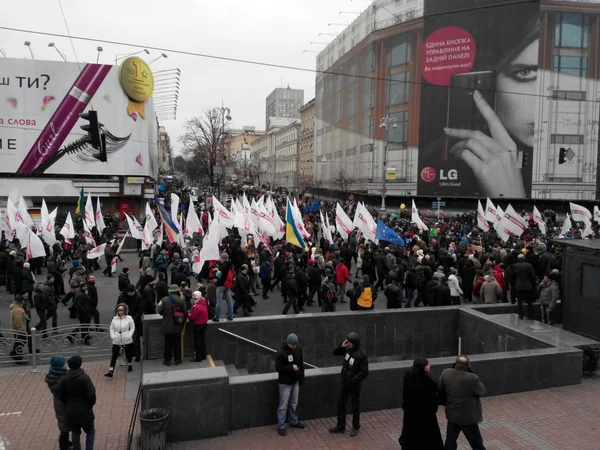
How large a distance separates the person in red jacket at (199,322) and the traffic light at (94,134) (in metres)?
33.8

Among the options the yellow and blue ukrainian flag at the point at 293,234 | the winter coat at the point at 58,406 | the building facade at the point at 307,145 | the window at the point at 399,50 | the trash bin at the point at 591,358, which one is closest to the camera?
the winter coat at the point at 58,406

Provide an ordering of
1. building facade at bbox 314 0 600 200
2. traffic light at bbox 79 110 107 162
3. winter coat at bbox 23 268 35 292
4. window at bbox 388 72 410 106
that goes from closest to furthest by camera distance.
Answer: winter coat at bbox 23 268 35 292 → traffic light at bbox 79 110 107 162 → building facade at bbox 314 0 600 200 → window at bbox 388 72 410 106

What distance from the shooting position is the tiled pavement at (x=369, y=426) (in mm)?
7020

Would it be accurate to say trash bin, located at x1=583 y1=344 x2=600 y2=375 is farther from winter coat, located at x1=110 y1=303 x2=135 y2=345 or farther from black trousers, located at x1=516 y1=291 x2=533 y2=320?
winter coat, located at x1=110 y1=303 x2=135 y2=345

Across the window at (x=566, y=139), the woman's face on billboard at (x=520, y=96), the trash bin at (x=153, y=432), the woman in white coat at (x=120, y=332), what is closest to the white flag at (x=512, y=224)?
the woman in white coat at (x=120, y=332)

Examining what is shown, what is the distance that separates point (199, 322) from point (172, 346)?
31.3 inches

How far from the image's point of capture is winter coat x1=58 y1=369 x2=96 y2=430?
6410mm

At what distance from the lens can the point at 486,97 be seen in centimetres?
4816

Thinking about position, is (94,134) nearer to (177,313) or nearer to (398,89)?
(398,89)

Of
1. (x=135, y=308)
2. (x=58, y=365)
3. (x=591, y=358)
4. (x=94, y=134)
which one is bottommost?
(x=591, y=358)

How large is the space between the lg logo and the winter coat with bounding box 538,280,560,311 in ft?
124

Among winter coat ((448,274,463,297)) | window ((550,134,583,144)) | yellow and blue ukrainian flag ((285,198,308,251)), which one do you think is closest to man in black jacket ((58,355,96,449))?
winter coat ((448,274,463,297))

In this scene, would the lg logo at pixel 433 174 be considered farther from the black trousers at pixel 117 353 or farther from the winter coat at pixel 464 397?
the winter coat at pixel 464 397

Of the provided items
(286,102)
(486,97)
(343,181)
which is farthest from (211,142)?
(286,102)
